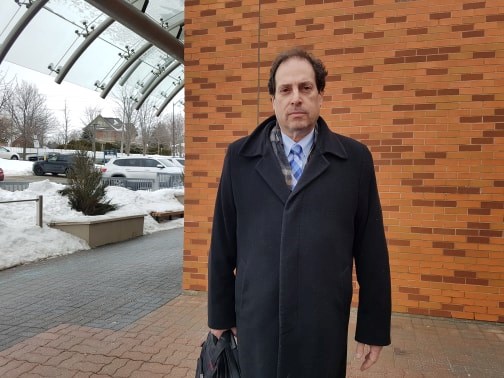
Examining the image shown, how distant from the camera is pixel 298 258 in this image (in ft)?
5.99

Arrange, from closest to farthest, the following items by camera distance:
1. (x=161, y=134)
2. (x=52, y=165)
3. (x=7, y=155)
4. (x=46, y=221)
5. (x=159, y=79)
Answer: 1. (x=46, y=221)
2. (x=159, y=79)
3. (x=52, y=165)
4. (x=7, y=155)
5. (x=161, y=134)

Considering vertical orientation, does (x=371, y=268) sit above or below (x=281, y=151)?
below

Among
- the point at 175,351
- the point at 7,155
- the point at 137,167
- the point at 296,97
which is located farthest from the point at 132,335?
the point at 7,155

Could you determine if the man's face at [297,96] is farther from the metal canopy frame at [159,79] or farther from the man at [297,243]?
the metal canopy frame at [159,79]

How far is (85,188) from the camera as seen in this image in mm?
10094

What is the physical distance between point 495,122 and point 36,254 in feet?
23.2

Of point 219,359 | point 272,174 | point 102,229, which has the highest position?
point 272,174

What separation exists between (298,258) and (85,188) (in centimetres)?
915

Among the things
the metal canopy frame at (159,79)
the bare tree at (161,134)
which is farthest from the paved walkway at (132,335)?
the bare tree at (161,134)

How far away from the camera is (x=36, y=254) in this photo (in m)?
7.66

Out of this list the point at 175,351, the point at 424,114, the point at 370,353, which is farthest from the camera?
the point at 424,114

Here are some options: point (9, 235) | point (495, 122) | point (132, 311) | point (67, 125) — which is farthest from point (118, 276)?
point (67, 125)

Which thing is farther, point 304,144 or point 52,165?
point 52,165

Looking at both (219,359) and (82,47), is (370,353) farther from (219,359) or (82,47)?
(82,47)
